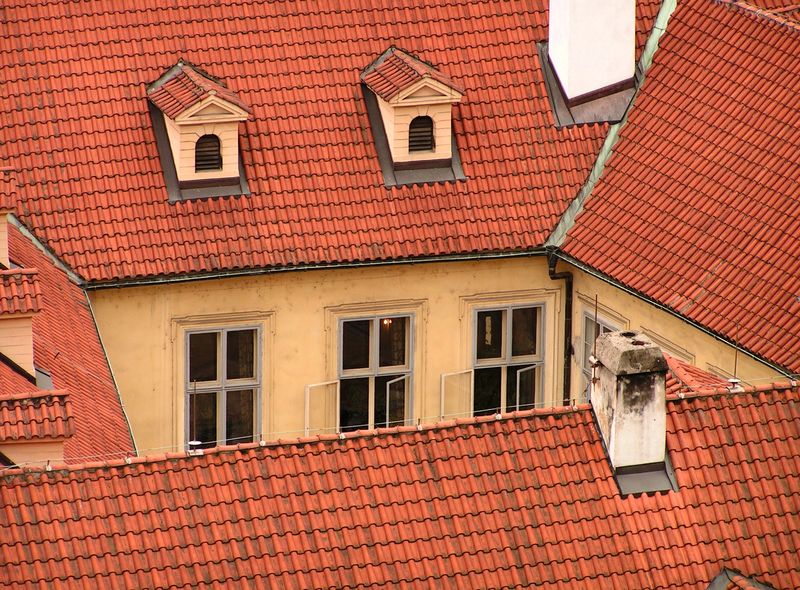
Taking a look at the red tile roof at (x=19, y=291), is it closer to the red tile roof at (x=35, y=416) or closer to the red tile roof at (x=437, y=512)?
the red tile roof at (x=35, y=416)

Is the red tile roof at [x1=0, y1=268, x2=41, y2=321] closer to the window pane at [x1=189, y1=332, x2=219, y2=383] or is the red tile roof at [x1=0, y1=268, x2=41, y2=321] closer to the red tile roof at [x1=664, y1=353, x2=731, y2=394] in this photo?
the red tile roof at [x1=664, y1=353, x2=731, y2=394]

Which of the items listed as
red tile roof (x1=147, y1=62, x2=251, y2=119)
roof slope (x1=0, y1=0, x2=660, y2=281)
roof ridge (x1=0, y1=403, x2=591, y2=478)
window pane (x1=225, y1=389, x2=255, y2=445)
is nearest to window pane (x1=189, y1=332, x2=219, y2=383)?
window pane (x1=225, y1=389, x2=255, y2=445)

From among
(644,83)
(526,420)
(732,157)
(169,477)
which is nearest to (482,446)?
(526,420)

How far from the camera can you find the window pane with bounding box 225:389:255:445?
3738cm

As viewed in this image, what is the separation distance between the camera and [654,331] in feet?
118

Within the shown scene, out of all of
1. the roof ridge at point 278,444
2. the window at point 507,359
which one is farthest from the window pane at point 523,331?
the roof ridge at point 278,444

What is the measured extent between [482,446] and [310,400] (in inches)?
449

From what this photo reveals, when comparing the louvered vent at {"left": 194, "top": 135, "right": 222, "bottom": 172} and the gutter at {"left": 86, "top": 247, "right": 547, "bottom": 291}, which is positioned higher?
the louvered vent at {"left": 194, "top": 135, "right": 222, "bottom": 172}

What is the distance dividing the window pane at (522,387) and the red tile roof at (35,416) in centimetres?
1358

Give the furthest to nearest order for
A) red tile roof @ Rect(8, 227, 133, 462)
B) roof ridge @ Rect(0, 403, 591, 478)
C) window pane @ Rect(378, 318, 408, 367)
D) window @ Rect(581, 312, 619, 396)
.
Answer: window @ Rect(581, 312, 619, 396) < window pane @ Rect(378, 318, 408, 367) < red tile roof @ Rect(8, 227, 133, 462) < roof ridge @ Rect(0, 403, 591, 478)

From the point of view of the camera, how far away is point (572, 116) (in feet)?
125

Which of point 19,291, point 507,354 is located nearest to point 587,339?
point 507,354

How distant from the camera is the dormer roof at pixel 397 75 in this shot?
36625 millimetres

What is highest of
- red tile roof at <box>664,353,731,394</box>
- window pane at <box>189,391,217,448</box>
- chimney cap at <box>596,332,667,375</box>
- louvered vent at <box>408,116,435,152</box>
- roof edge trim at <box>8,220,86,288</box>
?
louvered vent at <box>408,116,435,152</box>
